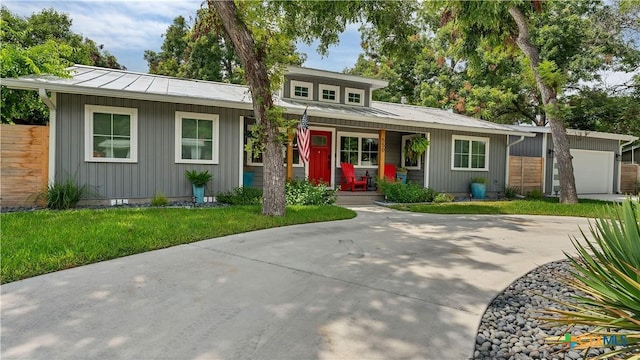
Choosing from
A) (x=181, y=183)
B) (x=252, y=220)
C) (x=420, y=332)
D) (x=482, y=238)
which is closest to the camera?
(x=420, y=332)

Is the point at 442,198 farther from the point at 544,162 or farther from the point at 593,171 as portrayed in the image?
the point at 593,171

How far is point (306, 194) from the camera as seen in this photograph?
9.75m

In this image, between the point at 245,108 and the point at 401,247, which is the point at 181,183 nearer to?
the point at 245,108

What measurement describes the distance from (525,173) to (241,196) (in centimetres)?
1216

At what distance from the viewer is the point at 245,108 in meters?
9.55

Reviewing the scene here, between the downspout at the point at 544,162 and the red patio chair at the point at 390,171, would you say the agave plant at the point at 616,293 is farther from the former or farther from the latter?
the downspout at the point at 544,162

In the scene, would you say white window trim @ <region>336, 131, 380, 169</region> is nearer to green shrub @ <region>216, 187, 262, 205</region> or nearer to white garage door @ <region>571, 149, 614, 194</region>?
green shrub @ <region>216, 187, 262, 205</region>

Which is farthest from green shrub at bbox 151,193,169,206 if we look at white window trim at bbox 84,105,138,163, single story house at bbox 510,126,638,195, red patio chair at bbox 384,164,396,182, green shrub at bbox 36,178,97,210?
single story house at bbox 510,126,638,195

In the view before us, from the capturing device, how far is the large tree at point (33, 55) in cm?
792

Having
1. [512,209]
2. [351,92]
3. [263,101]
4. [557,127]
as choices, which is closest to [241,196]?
[263,101]

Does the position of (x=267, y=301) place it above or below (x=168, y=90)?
below

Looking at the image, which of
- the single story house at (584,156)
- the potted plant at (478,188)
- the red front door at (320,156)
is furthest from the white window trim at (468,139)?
the red front door at (320,156)

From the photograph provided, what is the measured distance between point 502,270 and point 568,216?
22.2 ft

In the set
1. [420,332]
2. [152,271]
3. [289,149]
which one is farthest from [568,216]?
[152,271]
